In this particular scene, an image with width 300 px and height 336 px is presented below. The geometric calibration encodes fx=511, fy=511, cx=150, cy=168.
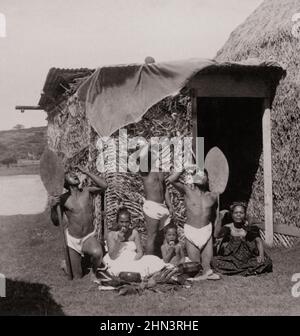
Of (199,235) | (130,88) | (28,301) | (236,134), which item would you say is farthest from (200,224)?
(236,134)

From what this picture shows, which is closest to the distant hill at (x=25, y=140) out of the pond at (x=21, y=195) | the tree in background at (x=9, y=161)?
the pond at (x=21, y=195)

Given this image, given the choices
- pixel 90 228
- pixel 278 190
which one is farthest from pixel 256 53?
pixel 90 228

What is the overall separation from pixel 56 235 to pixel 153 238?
368 centimetres

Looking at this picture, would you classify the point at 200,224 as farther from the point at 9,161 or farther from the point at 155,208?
the point at 9,161

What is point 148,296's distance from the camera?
6121 mm

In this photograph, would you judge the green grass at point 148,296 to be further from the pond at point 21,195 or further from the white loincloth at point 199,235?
the pond at point 21,195

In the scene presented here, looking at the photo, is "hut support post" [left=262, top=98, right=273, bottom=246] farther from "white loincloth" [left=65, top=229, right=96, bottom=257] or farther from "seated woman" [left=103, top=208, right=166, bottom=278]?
"white loincloth" [left=65, top=229, right=96, bottom=257]

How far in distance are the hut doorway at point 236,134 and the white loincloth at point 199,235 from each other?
2.93 metres

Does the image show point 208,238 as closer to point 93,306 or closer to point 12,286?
point 93,306

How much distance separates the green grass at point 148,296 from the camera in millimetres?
5617

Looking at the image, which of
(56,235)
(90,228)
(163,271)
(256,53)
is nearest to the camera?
(163,271)

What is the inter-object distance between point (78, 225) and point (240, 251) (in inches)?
91.1

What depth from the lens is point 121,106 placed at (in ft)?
24.7

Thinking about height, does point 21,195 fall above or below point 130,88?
below
